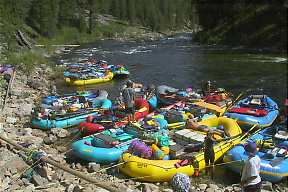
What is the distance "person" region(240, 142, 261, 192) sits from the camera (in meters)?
4.48

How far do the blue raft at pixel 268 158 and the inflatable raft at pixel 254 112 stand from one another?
207cm

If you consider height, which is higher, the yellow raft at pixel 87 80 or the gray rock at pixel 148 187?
the yellow raft at pixel 87 80

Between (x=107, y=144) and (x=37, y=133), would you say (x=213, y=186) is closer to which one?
(x=107, y=144)

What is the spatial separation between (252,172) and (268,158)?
3443 millimetres

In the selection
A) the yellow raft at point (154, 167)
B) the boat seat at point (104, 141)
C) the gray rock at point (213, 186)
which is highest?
the boat seat at point (104, 141)

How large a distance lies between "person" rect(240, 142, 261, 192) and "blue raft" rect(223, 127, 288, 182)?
112 inches

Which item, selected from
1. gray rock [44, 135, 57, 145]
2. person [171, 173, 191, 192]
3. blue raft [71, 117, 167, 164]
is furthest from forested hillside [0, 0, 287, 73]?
person [171, 173, 191, 192]

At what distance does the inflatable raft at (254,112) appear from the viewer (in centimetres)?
1069

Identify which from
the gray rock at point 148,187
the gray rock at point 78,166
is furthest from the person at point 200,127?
the gray rock at point 78,166

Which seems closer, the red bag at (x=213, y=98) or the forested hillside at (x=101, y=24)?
the red bag at (x=213, y=98)

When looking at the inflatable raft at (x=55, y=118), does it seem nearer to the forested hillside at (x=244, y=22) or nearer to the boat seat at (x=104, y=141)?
the boat seat at (x=104, y=141)

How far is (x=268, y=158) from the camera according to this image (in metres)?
7.45

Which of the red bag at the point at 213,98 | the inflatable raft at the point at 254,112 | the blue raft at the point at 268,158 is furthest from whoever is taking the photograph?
the red bag at the point at 213,98

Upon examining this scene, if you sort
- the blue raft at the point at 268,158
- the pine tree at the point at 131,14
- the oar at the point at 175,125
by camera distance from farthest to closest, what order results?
the pine tree at the point at 131,14, the oar at the point at 175,125, the blue raft at the point at 268,158
